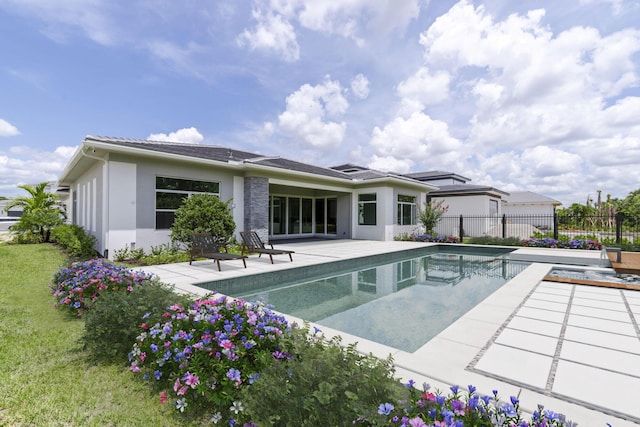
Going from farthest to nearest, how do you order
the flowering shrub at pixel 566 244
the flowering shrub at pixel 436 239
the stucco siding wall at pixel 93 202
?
the flowering shrub at pixel 436 239
the flowering shrub at pixel 566 244
the stucco siding wall at pixel 93 202

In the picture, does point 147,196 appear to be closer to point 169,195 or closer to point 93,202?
point 169,195

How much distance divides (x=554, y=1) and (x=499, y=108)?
23.2 ft

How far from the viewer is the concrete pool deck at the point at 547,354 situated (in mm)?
2268

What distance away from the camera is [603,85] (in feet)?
32.1

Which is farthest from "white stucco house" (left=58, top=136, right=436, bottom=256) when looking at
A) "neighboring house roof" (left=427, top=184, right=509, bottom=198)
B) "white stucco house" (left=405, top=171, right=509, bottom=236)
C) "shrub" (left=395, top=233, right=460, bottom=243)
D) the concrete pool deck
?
the concrete pool deck

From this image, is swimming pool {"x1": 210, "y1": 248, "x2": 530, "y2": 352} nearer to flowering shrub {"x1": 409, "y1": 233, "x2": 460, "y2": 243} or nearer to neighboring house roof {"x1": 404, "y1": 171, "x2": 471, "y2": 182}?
flowering shrub {"x1": 409, "y1": 233, "x2": 460, "y2": 243}

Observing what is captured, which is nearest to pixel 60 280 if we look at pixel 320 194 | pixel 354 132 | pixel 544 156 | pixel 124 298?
pixel 124 298

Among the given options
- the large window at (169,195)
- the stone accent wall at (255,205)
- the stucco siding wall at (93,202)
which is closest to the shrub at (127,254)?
the stucco siding wall at (93,202)

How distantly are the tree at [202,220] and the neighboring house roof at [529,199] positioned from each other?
2767cm

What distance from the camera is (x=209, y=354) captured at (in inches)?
91.8

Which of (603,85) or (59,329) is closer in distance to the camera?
(59,329)

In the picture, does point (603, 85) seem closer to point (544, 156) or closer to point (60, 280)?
point (60, 280)

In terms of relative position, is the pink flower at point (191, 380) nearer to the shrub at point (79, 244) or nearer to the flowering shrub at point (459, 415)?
the flowering shrub at point (459, 415)

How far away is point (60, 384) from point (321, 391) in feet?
8.36
